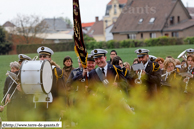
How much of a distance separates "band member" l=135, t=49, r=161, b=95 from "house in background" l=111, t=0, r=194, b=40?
56.6 metres

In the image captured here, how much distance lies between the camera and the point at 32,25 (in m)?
69.9

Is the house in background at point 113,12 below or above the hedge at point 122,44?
above

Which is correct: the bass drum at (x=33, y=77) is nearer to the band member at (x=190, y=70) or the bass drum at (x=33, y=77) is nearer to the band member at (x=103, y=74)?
the band member at (x=103, y=74)

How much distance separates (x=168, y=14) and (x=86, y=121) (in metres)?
65.7

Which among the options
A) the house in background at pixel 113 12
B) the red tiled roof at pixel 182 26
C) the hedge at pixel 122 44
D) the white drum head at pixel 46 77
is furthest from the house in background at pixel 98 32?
the white drum head at pixel 46 77

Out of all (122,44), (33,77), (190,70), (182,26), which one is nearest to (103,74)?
(33,77)

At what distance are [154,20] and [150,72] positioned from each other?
60326 millimetres

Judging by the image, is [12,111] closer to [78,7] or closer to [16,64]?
[16,64]

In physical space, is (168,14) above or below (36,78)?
above

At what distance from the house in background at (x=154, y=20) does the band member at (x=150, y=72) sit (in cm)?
5659

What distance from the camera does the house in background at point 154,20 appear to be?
213ft

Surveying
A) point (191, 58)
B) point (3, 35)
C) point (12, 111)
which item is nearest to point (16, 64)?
point (12, 111)

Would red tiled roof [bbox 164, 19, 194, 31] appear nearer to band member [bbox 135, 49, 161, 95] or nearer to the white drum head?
band member [bbox 135, 49, 161, 95]

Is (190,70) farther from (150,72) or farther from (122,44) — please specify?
Result: (122,44)
